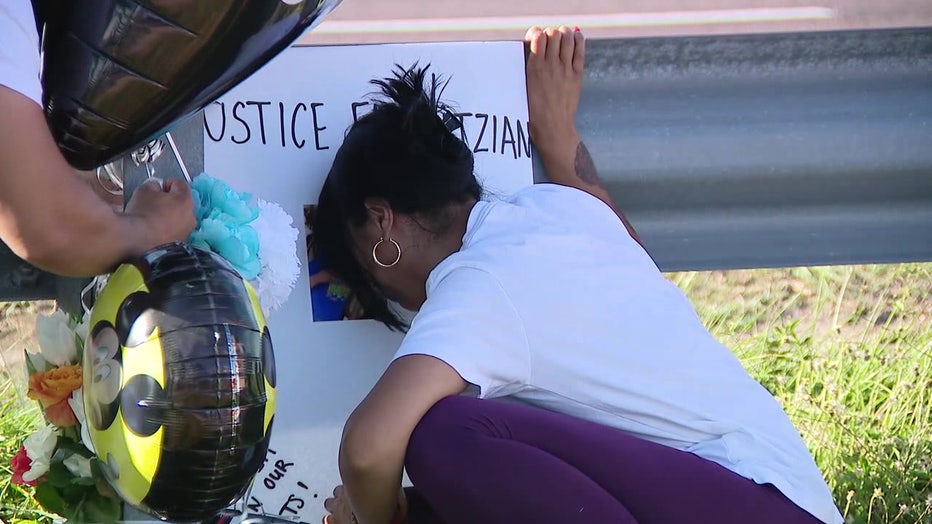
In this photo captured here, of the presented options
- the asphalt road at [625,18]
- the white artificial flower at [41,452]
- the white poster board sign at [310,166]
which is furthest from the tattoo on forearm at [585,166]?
the white artificial flower at [41,452]

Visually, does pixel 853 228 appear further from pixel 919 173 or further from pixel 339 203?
pixel 339 203

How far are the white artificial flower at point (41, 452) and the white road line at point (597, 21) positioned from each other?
102 cm

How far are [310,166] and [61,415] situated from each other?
700 millimetres

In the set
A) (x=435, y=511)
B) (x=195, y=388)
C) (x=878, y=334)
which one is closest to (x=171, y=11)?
(x=195, y=388)

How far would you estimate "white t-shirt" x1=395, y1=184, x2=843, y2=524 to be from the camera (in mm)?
2064

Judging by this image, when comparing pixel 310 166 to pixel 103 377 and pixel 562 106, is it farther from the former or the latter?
pixel 103 377

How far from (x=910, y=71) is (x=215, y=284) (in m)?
1.52

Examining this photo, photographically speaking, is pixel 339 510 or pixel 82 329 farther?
pixel 339 510

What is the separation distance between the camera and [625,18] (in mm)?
2824

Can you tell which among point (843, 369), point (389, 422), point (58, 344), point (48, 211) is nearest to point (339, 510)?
point (389, 422)

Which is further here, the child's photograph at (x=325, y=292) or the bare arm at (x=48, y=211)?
the child's photograph at (x=325, y=292)

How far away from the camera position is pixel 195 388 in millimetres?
1748

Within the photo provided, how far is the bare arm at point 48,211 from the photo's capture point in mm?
1687

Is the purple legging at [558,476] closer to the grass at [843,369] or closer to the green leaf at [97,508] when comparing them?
the green leaf at [97,508]
